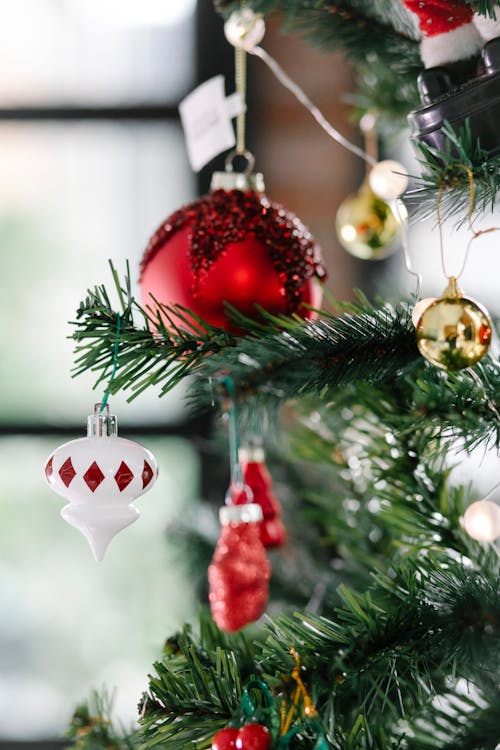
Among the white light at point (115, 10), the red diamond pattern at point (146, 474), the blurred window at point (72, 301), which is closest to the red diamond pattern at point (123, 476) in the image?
the red diamond pattern at point (146, 474)

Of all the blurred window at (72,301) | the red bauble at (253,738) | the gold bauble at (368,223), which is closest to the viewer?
the red bauble at (253,738)

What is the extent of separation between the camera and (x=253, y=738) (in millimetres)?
Result: 464

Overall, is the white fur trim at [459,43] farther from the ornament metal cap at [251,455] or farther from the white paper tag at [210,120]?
the ornament metal cap at [251,455]

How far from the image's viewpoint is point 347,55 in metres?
0.81

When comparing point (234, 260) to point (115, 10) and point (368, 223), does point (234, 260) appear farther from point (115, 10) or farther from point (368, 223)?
point (115, 10)

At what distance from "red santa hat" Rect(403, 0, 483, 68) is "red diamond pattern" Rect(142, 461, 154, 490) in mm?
323

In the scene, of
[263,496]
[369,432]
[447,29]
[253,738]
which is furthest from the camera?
[263,496]

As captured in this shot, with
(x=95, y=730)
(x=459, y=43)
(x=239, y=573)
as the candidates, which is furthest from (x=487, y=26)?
(x=95, y=730)

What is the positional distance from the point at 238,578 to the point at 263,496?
0.18 metres

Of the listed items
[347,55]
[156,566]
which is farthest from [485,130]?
[156,566]

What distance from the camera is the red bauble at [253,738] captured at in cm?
46

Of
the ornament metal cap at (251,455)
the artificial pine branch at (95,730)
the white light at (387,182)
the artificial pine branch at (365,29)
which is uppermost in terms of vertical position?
the artificial pine branch at (365,29)

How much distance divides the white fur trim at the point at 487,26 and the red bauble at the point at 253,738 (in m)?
0.43

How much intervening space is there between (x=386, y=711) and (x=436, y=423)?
0.19 metres
